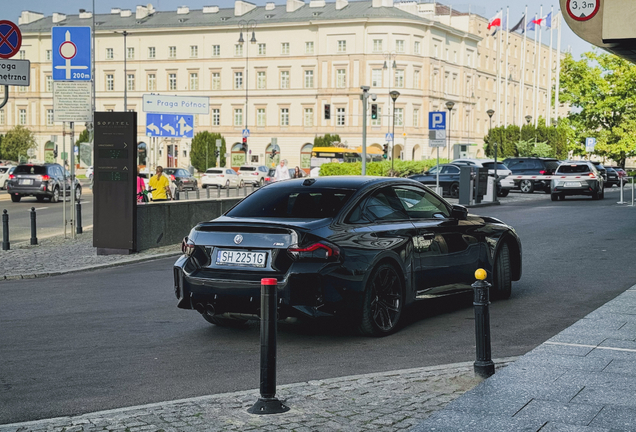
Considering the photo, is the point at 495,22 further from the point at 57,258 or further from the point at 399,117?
the point at 57,258

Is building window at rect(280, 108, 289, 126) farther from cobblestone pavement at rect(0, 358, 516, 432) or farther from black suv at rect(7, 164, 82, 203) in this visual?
cobblestone pavement at rect(0, 358, 516, 432)

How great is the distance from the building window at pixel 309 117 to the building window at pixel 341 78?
442 cm

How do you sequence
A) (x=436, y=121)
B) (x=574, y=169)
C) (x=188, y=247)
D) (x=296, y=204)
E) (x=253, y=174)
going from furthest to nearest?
1. (x=253, y=174)
2. (x=574, y=169)
3. (x=436, y=121)
4. (x=296, y=204)
5. (x=188, y=247)

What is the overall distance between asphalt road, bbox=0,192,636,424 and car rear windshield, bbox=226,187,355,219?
111 centimetres

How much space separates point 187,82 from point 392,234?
10671cm

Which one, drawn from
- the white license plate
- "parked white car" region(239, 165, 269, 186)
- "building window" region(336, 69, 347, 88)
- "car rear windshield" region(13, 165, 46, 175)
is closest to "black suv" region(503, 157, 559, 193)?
"car rear windshield" region(13, 165, 46, 175)

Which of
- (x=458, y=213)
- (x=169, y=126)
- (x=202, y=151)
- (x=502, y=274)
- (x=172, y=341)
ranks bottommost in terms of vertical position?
(x=172, y=341)

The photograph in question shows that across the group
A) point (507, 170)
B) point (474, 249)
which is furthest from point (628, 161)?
point (474, 249)

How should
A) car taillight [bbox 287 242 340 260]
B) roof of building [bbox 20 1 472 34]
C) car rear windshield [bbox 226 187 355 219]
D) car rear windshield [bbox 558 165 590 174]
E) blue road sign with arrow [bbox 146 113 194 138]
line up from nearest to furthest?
car taillight [bbox 287 242 340 260]
car rear windshield [bbox 226 187 355 219]
blue road sign with arrow [bbox 146 113 194 138]
car rear windshield [bbox 558 165 590 174]
roof of building [bbox 20 1 472 34]

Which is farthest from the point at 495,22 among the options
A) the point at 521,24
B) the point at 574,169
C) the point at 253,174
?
the point at 574,169

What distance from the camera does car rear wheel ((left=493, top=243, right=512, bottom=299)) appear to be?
10.7 metres

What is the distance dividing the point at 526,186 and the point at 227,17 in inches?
2743

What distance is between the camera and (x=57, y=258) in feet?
54.1

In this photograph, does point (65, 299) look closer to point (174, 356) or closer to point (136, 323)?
point (136, 323)
